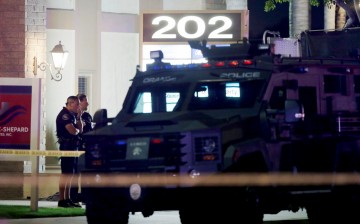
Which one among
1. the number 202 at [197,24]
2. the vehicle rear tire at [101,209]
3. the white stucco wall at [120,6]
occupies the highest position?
the white stucco wall at [120,6]

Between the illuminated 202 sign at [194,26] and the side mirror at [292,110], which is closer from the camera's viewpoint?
the side mirror at [292,110]

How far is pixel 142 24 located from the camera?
93.8 ft

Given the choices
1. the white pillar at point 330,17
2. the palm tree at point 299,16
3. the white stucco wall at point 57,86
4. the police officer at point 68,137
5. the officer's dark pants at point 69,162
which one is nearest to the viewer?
the police officer at point 68,137

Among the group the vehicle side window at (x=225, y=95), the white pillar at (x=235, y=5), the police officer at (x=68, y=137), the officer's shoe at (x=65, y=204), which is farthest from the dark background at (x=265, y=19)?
the vehicle side window at (x=225, y=95)

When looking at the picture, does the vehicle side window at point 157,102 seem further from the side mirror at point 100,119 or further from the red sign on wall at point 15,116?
the red sign on wall at point 15,116

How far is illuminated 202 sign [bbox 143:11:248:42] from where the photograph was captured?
28.6 metres

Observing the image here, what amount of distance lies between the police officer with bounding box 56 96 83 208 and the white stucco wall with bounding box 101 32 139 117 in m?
7.02

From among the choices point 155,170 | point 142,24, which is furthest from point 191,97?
point 142,24

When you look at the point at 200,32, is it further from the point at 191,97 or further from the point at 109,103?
the point at 191,97

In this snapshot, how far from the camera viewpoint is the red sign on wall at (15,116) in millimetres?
21375

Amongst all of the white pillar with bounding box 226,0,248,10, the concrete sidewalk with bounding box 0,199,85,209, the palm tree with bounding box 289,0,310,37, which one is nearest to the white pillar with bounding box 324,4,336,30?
the palm tree with bounding box 289,0,310,37

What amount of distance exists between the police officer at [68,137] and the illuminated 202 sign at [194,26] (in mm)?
6959

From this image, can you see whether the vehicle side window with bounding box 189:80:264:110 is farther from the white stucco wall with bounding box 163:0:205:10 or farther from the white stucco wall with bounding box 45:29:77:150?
the white stucco wall with bounding box 163:0:205:10

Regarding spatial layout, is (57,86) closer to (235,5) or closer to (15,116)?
(235,5)
